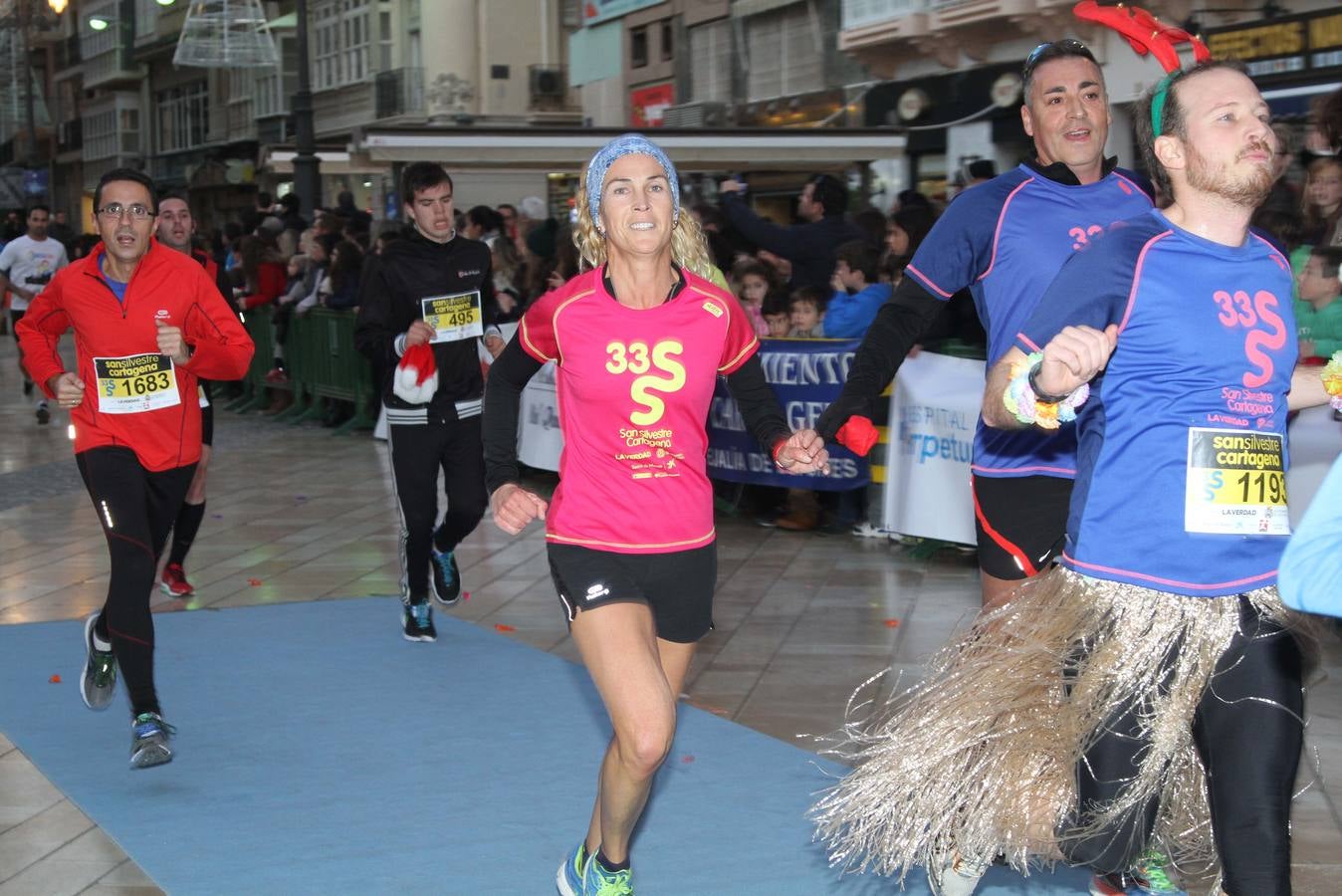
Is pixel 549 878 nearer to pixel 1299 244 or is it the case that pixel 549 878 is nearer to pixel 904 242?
pixel 1299 244

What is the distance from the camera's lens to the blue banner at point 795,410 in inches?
402

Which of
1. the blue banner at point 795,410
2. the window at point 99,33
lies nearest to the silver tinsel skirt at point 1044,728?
Result: the blue banner at point 795,410

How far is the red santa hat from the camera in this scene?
745cm

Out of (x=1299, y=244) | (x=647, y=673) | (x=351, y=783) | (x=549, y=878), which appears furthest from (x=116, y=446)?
(x=1299, y=244)

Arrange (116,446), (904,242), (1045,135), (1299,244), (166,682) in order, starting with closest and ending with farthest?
(1045,135)
(116,446)
(166,682)
(1299,244)
(904,242)

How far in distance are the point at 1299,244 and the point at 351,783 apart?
4.78 m

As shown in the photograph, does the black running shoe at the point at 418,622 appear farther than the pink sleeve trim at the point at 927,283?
Yes

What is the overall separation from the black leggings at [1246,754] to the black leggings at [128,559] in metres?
3.50

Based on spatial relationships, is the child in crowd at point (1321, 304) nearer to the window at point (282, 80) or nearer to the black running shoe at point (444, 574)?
the black running shoe at point (444, 574)

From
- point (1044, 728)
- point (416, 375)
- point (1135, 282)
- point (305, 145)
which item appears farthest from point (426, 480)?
point (305, 145)

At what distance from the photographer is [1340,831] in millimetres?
4996

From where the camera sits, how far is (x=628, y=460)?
4238mm

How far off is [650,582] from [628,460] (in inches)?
12.0

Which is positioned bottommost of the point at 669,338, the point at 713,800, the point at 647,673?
the point at 713,800
